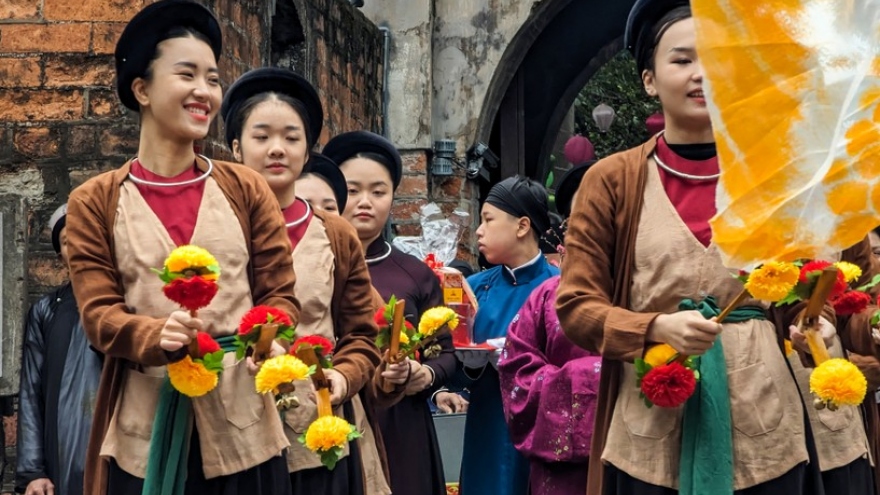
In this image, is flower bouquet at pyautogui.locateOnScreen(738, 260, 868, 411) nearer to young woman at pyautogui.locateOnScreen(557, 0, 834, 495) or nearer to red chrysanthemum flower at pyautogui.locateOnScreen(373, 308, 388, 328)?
young woman at pyautogui.locateOnScreen(557, 0, 834, 495)

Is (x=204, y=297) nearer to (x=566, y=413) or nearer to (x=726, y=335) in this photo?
(x=726, y=335)

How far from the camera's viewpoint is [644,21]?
415cm

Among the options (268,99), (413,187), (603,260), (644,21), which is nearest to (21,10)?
(268,99)

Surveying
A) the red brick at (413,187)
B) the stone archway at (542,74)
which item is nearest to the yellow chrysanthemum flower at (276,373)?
the red brick at (413,187)

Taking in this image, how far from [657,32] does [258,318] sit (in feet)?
4.02

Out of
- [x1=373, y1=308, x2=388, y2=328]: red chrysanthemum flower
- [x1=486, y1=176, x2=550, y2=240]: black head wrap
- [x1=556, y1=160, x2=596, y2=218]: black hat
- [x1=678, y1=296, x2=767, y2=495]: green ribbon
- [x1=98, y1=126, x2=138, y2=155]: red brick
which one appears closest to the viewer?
[x1=678, y1=296, x2=767, y2=495]: green ribbon

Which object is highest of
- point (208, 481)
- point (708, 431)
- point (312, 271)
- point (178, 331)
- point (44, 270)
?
point (44, 270)

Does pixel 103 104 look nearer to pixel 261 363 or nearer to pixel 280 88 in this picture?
pixel 280 88

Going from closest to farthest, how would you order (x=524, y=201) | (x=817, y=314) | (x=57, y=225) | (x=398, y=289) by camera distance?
(x=817, y=314) < (x=398, y=289) < (x=57, y=225) < (x=524, y=201)

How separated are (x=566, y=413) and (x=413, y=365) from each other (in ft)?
1.82

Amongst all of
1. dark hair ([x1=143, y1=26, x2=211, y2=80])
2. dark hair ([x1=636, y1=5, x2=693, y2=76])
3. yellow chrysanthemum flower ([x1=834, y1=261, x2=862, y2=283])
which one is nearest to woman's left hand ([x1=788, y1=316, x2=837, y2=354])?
yellow chrysanthemum flower ([x1=834, y1=261, x2=862, y2=283])

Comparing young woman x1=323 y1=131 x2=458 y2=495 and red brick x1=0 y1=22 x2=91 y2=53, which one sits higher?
red brick x1=0 y1=22 x2=91 y2=53

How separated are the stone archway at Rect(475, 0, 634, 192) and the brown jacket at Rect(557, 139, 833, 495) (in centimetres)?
923

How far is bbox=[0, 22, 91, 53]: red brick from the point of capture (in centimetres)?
701
